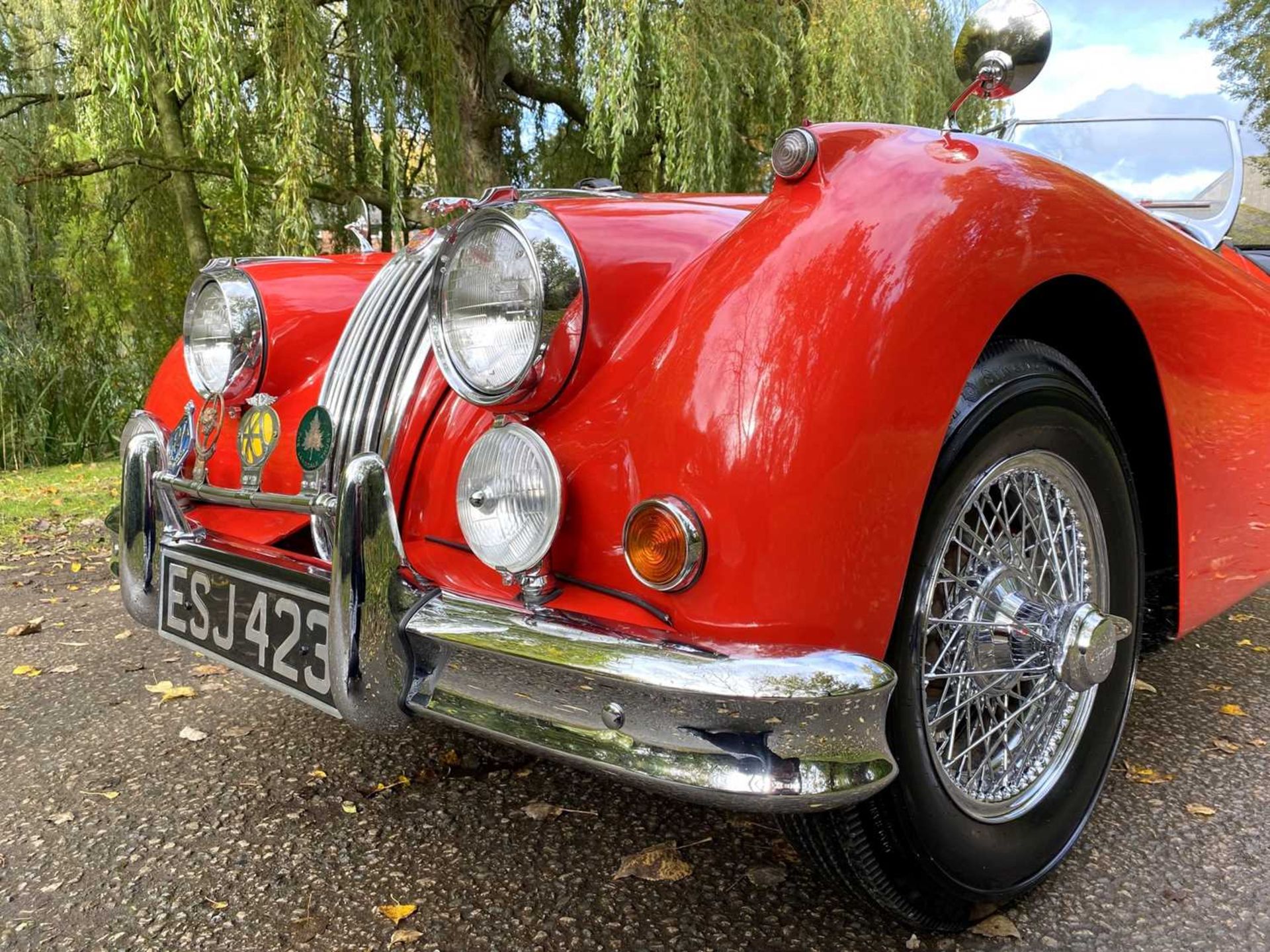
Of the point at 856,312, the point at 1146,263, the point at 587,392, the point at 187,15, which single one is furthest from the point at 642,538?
the point at 187,15

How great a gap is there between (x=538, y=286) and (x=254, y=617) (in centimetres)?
78

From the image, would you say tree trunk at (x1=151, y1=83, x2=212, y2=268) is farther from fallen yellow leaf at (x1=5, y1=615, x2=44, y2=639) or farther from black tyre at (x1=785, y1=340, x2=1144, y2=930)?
black tyre at (x1=785, y1=340, x2=1144, y2=930)

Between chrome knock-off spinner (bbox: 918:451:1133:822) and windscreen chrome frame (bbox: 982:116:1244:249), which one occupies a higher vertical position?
windscreen chrome frame (bbox: 982:116:1244:249)

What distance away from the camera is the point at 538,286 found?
4.75ft

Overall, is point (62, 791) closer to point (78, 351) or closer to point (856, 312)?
point (856, 312)

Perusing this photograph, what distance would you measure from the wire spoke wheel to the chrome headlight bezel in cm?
67

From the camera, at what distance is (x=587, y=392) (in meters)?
1.48

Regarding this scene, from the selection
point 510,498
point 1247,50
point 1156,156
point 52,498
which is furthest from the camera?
point 1247,50

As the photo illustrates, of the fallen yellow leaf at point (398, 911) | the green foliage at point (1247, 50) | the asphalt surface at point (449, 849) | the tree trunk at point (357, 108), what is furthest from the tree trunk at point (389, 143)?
the green foliage at point (1247, 50)

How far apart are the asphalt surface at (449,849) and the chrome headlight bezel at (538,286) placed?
91cm

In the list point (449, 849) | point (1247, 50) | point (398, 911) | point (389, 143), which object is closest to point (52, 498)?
point (389, 143)

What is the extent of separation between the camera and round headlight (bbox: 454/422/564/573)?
1391 mm

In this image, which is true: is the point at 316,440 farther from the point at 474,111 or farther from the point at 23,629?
the point at 474,111

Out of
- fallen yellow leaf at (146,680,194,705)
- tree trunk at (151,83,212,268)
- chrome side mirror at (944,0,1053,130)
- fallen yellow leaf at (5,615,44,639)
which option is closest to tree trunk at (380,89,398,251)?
tree trunk at (151,83,212,268)
